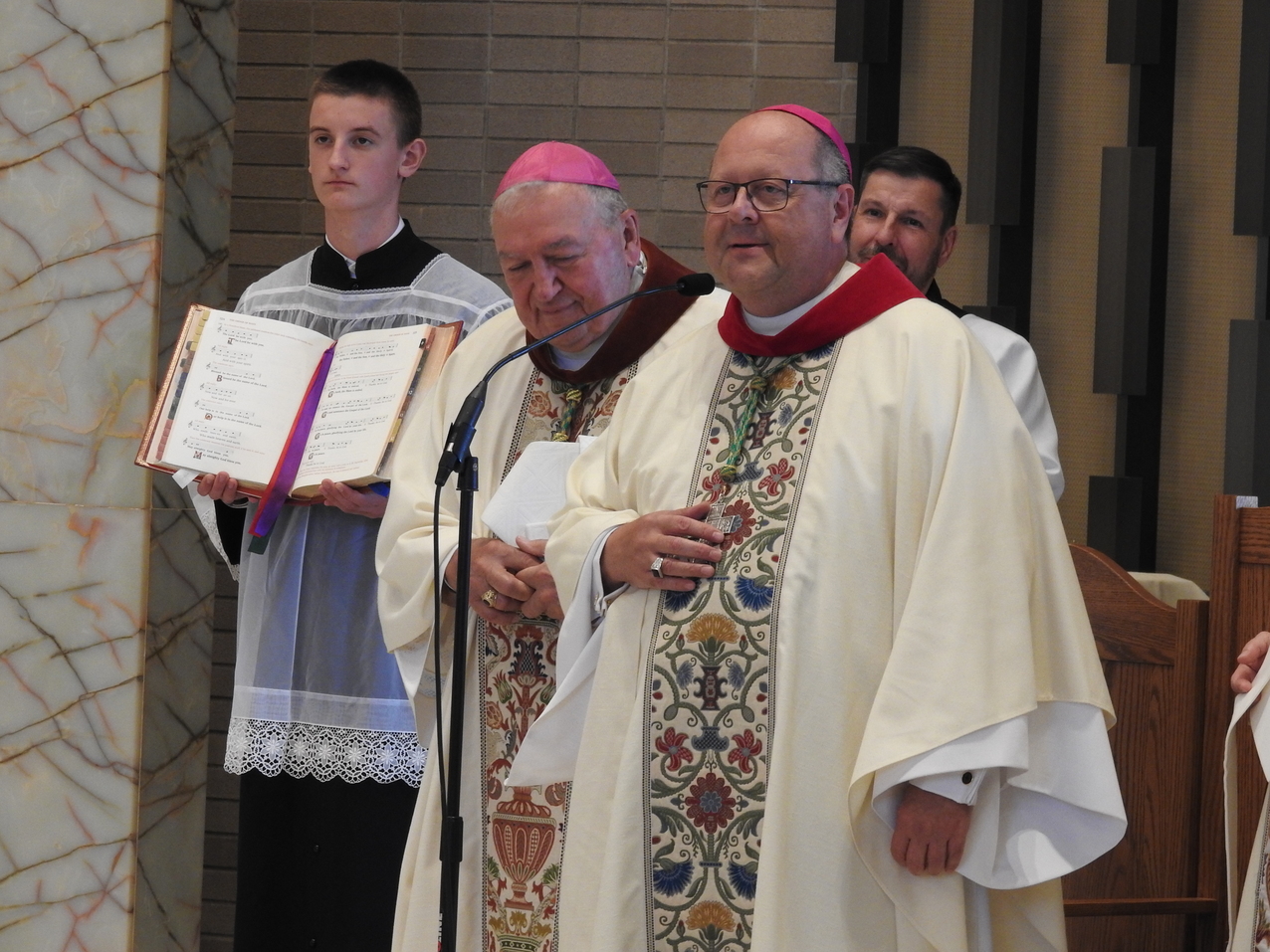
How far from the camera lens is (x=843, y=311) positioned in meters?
2.73

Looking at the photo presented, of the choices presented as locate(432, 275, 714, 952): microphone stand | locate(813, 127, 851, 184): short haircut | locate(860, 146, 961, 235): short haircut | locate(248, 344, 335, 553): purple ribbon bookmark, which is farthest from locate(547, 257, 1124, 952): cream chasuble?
locate(860, 146, 961, 235): short haircut

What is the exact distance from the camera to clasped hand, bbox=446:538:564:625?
3.00 meters

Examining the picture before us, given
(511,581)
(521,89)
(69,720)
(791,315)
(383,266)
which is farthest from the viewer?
(521,89)

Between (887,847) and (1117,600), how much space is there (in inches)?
49.5

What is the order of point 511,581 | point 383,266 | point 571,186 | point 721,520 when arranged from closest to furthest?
point 721,520 → point 511,581 → point 571,186 → point 383,266

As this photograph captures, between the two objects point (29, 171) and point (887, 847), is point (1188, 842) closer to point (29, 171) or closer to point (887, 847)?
point (887, 847)

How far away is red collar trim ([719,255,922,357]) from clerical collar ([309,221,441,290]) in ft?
4.94

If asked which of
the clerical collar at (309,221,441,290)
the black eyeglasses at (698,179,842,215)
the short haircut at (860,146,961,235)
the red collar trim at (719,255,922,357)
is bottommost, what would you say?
the red collar trim at (719,255,922,357)

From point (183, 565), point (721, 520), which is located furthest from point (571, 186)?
point (183, 565)

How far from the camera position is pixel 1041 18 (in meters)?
4.79

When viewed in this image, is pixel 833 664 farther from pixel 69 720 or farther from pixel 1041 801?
pixel 69 720

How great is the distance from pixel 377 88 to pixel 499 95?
3.98ft

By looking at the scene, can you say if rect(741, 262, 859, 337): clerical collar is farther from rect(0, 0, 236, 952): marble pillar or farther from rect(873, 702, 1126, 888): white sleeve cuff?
rect(0, 0, 236, 952): marble pillar

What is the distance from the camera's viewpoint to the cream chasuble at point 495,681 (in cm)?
312
